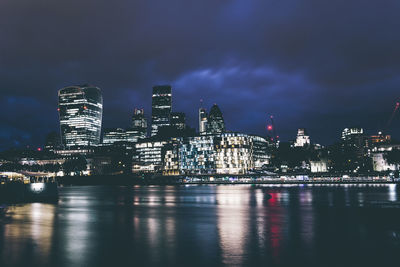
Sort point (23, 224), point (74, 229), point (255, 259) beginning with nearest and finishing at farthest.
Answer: point (255, 259) < point (74, 229) < point (23, 224)

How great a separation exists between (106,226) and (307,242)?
2272 cm

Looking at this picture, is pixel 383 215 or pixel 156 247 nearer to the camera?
pixel 156 247

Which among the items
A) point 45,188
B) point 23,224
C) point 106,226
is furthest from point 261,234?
point 45,188

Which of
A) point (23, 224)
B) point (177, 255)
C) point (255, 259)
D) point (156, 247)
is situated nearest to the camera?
point (255, 259)

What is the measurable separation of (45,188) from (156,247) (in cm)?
7054

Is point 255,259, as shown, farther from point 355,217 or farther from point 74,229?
point 355,217

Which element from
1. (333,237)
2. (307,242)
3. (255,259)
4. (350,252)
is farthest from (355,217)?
(255,259)

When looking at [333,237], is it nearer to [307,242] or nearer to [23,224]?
[307,242]

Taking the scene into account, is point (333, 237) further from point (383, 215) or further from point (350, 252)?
point (383, 215)

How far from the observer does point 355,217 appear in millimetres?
49562

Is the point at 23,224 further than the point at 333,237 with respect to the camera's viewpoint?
Yes

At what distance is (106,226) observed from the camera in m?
44.3

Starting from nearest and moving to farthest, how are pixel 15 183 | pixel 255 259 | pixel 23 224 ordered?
→ pixel 255 259, pixel 23 224, pixel 15 183

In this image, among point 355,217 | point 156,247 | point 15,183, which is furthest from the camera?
point 15,183
